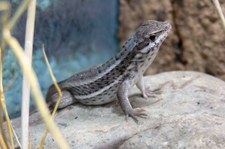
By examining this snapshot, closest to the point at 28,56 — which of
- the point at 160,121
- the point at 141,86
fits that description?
the point at 160,121

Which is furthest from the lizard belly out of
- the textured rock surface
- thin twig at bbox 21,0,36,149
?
thin twig at bbox 21,0,36,149

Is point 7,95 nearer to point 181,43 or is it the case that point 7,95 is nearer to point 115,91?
point 115,91

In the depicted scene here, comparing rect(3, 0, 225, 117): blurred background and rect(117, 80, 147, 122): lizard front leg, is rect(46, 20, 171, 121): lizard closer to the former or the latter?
rect(117, 80, 147, 122): lizard front leg

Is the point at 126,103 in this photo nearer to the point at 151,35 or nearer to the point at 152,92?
the point at 152,92

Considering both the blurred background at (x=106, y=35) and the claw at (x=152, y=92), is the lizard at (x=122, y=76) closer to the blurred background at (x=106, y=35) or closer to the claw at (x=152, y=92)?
the claw at (x=152, y=92)

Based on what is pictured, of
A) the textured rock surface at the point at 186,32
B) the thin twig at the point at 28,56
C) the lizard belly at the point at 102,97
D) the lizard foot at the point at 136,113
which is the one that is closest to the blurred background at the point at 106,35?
the textured rock surface at the point at 186,32
